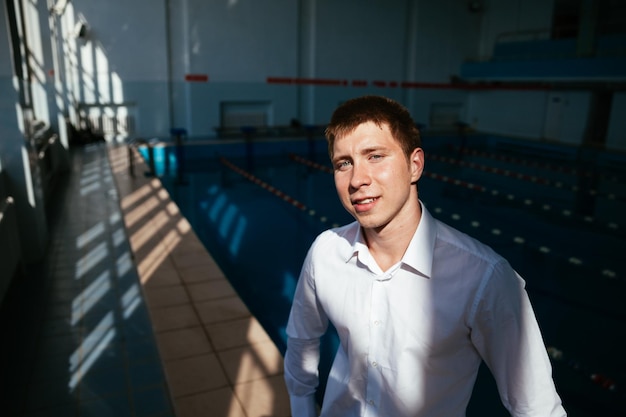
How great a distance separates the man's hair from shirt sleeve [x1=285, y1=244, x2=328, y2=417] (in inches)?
15.8

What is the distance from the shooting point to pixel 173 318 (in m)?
3.17

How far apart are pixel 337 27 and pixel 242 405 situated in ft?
43.7

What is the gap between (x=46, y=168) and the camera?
6574mm

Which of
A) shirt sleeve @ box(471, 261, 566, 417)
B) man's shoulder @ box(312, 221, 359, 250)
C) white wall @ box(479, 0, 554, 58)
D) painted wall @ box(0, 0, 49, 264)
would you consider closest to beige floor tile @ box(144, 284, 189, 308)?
painted wall @ box(0, 0, 49, 264)

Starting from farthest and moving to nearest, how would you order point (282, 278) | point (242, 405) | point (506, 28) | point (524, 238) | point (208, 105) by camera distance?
point (506, 28) → point (208, 105) → point (524, 238) → point (282, 278) → point (242, 405)

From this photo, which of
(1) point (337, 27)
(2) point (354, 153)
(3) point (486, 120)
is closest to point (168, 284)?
(2) point (354, 153)

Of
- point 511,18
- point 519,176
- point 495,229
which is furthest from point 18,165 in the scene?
point 511,18

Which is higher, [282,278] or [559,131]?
[559,131]

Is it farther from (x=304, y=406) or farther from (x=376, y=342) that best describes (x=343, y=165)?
(x=304, y=406)

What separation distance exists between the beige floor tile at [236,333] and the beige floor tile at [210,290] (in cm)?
45

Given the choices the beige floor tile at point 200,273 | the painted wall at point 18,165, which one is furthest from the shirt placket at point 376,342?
the painted wall at point 18,165

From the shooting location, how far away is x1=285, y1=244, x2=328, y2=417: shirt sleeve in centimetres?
128

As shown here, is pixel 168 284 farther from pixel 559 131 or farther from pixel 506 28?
pixel 506 28

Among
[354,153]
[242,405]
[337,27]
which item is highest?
[337,27]
